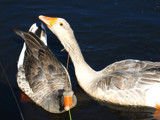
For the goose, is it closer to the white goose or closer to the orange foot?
the orange foot

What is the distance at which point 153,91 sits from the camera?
20.4 ft

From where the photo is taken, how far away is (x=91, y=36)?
348 inches

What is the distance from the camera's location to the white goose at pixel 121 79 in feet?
20.4

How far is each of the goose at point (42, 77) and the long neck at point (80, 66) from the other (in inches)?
13.3

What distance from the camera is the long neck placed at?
6371mm

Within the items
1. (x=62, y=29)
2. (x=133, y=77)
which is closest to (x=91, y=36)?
(x=62, y=29)

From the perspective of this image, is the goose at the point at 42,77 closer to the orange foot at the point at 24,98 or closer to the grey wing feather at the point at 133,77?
the orange foot at the point at 24,98

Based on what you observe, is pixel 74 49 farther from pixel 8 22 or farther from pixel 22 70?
pixel 8 22

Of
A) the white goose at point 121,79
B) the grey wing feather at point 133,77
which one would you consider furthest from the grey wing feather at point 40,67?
the grey wing feather at point 133,77

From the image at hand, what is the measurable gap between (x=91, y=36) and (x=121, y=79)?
288cm

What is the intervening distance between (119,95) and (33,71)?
2259 mm

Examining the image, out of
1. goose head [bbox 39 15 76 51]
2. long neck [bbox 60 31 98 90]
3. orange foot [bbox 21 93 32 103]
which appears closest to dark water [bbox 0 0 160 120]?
orange foot [bbox 21 93 32 103]

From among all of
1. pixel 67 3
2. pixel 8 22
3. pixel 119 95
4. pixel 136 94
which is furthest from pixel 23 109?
pixel 67 3

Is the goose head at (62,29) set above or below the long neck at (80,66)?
above
